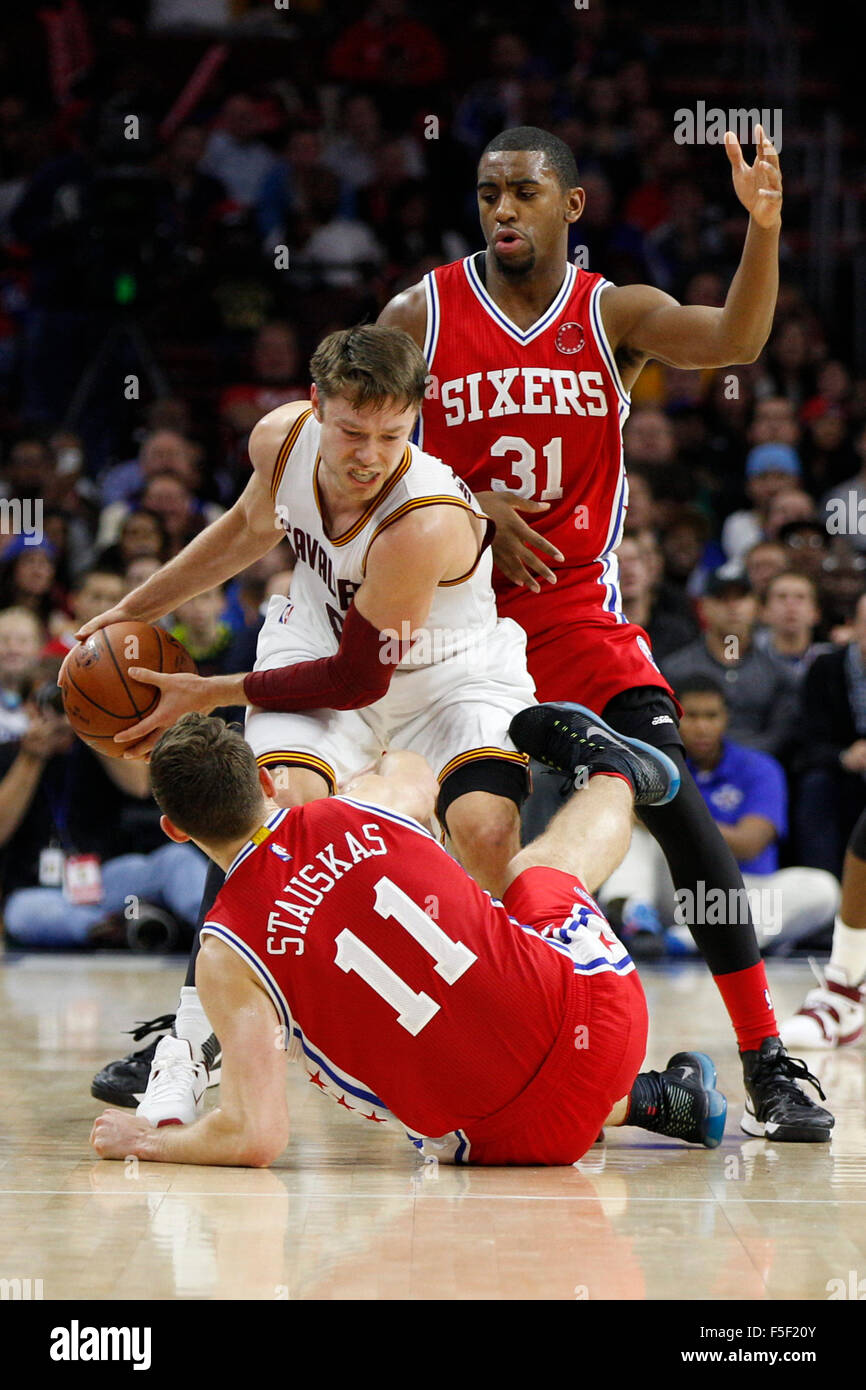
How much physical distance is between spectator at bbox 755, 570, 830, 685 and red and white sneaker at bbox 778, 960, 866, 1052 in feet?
8.86

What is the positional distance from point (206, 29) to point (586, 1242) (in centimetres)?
1184

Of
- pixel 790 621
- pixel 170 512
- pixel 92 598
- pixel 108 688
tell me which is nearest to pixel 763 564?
pixel 790 621

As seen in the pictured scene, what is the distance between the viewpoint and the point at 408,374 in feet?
12.1

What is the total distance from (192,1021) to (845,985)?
2.15 metres

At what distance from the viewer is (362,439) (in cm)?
373

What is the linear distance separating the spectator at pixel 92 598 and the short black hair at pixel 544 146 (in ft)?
11.2

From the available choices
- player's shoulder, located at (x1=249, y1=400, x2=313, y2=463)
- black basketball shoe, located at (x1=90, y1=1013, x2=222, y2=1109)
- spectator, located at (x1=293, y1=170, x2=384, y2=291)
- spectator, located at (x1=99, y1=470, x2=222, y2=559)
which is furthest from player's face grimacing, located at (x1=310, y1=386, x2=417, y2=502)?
spectator, located at (x1=293, y1=170, x2=384, y2=291)

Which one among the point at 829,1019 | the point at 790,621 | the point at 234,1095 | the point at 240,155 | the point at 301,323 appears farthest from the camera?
the point at 240,155

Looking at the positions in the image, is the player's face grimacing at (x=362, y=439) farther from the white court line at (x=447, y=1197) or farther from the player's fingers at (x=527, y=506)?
the white court line at (x=447, y=1197)

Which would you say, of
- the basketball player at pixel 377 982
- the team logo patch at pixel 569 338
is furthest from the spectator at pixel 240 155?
the basketball player at pixel 377 982

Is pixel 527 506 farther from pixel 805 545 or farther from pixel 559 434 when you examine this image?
pixel 805 545

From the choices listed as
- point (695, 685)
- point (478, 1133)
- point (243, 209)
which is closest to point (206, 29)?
point (243, 209)

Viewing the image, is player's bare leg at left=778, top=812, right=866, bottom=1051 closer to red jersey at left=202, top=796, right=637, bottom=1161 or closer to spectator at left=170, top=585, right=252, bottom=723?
red jersey at left=202, top=796, right=637, bottom=1161
